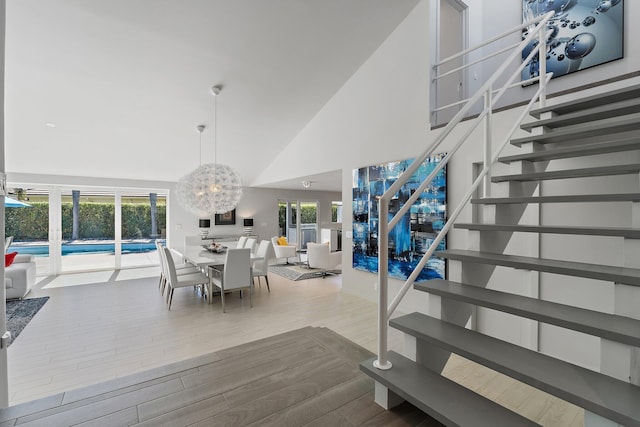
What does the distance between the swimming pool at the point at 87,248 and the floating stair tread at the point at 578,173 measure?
27.5ft

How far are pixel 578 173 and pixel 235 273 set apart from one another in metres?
4.03

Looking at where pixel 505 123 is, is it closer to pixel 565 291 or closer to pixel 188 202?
pixel 565 291

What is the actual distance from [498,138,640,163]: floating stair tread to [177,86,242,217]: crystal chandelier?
11.7 feet

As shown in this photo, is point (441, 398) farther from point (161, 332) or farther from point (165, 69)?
point (165, 69)

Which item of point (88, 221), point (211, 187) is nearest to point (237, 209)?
point (88, 221)

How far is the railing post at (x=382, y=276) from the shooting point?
1.39 metres

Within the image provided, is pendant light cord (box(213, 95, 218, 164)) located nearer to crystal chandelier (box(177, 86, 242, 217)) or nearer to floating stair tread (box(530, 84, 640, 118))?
crystal chandelier (box(177, 86, 242, 217))

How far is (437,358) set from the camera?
1562 millimetres

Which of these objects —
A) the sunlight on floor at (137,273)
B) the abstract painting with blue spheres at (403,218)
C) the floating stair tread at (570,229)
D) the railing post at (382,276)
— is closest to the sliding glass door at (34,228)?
the sunlight on floor at (137,273)

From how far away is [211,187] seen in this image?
4.23 meters

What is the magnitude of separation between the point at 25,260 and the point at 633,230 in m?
8.24

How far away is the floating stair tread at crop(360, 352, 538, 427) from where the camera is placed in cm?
113

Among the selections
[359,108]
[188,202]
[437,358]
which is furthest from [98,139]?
[437,358]

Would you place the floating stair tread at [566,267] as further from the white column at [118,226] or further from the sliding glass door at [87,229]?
the sliding glass door at [87,229]
